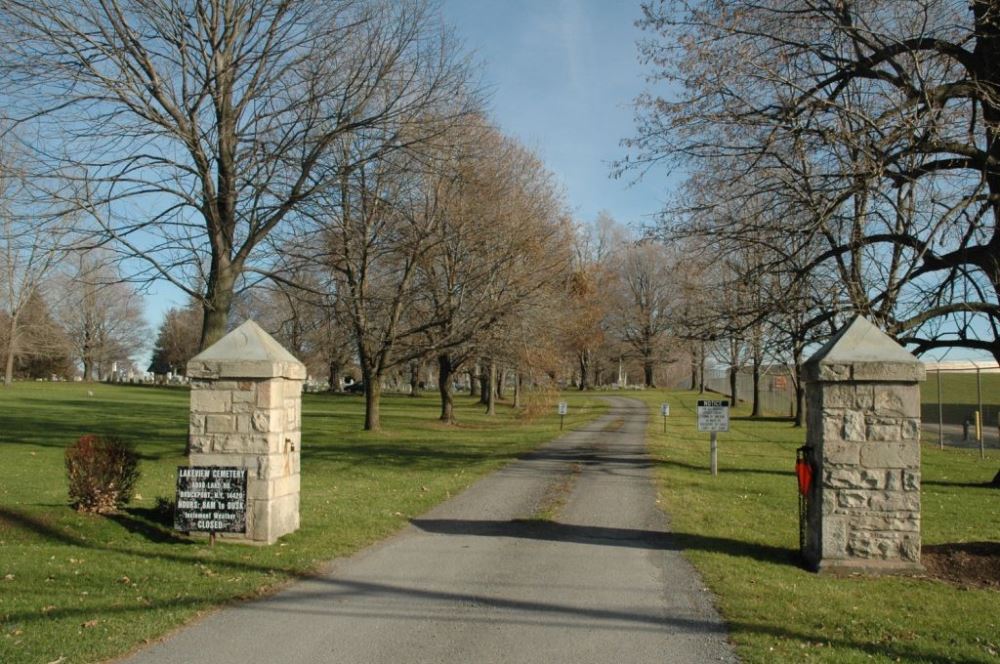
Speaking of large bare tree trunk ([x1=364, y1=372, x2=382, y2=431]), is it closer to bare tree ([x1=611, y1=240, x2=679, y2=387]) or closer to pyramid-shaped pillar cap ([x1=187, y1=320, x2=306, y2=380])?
pyramid-shaped pillar cap ([x1=187, y1=320, x2=306, y2=380])

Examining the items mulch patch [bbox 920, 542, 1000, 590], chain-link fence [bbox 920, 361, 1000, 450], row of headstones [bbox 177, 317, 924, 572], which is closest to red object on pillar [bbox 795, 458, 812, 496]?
row of headstones [bbox 177, 317, 924, 572]

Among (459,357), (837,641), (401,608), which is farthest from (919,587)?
(459,357)

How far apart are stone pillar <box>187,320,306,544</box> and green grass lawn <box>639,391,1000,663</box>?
4588 millimetres

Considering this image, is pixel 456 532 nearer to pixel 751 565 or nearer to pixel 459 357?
pixel 751 565

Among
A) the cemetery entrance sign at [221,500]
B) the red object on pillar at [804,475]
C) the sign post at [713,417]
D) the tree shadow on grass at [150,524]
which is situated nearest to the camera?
the red object on pillar at [804,475]

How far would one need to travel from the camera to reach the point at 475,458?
20.7 meters

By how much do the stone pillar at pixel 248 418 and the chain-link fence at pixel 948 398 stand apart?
22659 millimetres

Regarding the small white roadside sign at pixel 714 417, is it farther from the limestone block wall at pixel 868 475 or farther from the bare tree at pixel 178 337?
the bare tree at pixel 178 337

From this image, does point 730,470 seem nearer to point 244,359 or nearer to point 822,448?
point 822,448

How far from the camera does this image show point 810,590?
756 cm

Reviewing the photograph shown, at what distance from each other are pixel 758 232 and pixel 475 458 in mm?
9313

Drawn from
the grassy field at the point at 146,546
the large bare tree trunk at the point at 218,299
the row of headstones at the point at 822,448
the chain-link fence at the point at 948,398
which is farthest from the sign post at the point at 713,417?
the chain-link fence at the point at 948,398

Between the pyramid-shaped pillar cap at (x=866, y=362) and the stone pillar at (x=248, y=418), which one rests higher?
the pyramid-shaped pillar cap at (x=866, y=362)

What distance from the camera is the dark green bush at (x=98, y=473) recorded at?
32.2 feet
